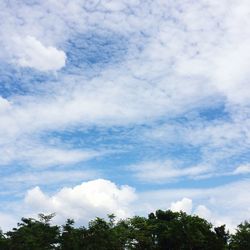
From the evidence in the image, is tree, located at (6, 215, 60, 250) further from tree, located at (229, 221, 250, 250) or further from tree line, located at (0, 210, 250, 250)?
tree, located at (229, 221, 250, 250)

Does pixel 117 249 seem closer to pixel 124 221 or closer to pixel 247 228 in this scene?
pixel 124 221

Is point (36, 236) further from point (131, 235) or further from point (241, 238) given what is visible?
point (241, 238)

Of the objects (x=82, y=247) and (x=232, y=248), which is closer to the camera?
(x=82, y=247)

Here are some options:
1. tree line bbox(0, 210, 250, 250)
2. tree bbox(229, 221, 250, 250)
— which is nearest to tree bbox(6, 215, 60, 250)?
tree line bbox(0, 210, 250, 250)

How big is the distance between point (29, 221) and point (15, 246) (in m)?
10.3

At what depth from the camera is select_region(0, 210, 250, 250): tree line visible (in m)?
69.2

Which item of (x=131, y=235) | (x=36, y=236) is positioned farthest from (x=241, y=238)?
(x=36, y=236)

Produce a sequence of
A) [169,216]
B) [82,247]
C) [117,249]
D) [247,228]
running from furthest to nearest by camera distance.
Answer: [169,216], [247,228], [117,249], [82,247]

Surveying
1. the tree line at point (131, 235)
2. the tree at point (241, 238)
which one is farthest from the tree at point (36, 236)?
the tree at point (241, 238)

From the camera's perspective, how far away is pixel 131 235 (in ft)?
269

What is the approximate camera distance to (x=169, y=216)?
97.6m

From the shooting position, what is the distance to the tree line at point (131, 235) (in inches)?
2724

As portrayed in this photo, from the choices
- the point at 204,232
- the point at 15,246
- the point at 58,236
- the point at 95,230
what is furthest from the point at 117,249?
the point at 204,232

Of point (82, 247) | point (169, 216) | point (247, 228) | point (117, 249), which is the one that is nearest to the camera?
point (82, 247)
